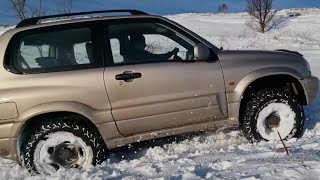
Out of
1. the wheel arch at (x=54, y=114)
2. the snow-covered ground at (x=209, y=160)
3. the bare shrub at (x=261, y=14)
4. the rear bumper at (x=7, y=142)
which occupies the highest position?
the wheel arch at (x=54, y=114)

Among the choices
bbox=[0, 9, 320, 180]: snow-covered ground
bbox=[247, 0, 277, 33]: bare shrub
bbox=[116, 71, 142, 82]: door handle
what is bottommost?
bbox=[247, 0, 277, 33]: bare shrub

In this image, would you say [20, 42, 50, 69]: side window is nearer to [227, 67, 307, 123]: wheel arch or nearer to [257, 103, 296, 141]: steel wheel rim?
[227, 67, 307, 123]: wheel arch

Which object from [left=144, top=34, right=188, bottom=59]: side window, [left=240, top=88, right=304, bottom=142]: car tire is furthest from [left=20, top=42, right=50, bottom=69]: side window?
[left=240, top=88, right=304, bottom=142]: car tire

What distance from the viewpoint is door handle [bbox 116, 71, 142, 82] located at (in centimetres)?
496

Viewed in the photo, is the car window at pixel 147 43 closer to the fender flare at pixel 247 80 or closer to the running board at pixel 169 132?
the fender flare at pixel 247 80

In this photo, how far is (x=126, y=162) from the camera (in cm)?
524

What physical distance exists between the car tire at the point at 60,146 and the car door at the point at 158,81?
38 centimetres

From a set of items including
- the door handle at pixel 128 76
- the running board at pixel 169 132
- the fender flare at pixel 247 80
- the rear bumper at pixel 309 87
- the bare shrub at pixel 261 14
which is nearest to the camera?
the door handle at pixel 128 76

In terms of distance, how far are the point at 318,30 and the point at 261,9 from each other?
978 centimetres

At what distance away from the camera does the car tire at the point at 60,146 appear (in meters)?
4.86

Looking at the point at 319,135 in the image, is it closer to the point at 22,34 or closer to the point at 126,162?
the point at 126,162

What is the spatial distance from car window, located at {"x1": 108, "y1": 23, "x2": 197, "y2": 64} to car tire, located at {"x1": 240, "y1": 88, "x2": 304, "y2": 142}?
1.03m

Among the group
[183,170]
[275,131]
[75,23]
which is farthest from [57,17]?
[275,131]

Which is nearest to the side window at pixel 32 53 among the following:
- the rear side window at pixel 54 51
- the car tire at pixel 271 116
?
the rear side window at pixel 54 51
